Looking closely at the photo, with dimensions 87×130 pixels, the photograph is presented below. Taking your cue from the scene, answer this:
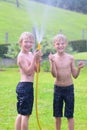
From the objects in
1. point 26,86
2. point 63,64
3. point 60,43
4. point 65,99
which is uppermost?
point 60,43

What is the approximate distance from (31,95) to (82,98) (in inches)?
179

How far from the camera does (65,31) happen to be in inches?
1496

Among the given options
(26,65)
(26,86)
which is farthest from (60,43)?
(26,86)

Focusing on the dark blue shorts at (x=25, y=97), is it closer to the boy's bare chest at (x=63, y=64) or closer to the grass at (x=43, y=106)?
the boy's bare chest at (x=63, y=64)

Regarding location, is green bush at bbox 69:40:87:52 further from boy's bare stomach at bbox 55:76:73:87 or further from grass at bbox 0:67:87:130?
boy's bare stomach at bbox 55:76:73:87

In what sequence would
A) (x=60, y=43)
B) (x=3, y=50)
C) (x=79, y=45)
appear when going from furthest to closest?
1. (x=79, y=45)
2. (x=3, y=50)
3. (x=60, y=43)

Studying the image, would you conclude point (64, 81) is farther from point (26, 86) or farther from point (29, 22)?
point (29, 22)

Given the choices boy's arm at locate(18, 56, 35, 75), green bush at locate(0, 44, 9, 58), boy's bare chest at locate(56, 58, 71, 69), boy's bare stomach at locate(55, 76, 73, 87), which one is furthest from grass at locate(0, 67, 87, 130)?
green bush at locate(0, 44, 9, 58)

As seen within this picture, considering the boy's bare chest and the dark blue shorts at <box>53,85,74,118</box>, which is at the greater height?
the boy's bare chest

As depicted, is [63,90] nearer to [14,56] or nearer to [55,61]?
[55,61]

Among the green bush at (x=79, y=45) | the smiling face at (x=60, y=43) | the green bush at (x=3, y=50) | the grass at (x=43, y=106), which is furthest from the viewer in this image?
the green bush at (x=79, y=45)

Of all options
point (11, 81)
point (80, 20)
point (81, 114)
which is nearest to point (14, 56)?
point (11, 81)

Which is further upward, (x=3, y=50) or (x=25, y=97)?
(x=25, y=97)

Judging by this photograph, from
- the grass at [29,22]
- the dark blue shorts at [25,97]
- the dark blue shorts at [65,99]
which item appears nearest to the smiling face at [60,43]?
the dark blue shorts at [65,99]
